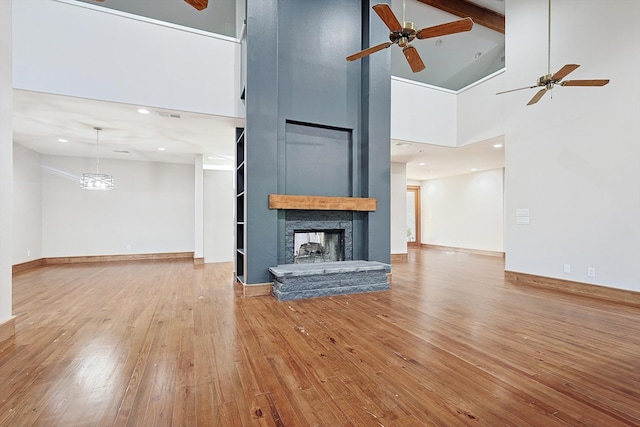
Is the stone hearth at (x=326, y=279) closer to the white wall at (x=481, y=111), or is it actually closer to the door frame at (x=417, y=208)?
the white wall at (x=481, y=111)

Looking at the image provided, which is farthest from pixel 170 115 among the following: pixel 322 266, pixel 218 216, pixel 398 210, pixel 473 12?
pixel 473 12

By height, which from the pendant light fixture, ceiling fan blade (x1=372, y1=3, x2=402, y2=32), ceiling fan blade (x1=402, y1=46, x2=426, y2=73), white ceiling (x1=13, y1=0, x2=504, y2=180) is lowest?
the pendant light fixture

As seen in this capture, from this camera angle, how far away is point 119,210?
24.8 ft

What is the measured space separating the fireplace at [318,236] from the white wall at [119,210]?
4727mm

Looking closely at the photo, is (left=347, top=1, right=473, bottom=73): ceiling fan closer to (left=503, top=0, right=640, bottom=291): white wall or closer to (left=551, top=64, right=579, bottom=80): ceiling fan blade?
(left=551, top=64, right=579, bottom=80): ceiling fan blade

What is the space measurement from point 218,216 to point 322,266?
4.50m

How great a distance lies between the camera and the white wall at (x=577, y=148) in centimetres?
387

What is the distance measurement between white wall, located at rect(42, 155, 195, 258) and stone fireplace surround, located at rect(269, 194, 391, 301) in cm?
496

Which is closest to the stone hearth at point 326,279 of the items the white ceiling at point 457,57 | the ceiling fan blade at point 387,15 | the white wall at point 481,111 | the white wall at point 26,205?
the ceiling fan blade at point 387,15

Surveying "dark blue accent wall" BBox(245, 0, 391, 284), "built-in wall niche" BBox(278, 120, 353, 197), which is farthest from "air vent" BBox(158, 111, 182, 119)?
"built-in wall niche" BBox(278, 120, 353, 197)

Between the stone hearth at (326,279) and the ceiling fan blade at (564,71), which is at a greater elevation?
the ceiling fan blade at (564,71)

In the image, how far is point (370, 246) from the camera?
16.0 ft

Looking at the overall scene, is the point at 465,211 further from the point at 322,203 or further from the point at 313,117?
the point at 313,117

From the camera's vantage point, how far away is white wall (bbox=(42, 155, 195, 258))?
22.9ft
